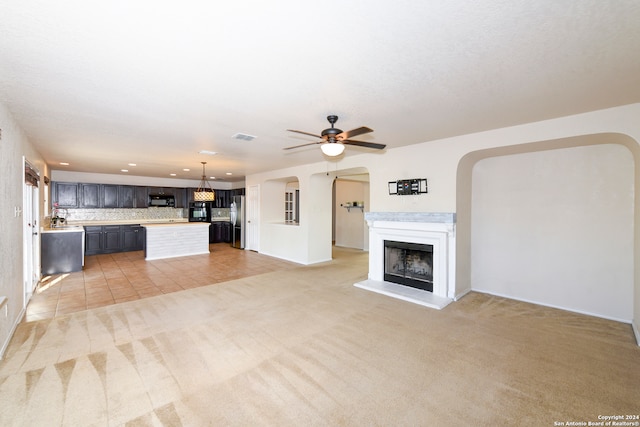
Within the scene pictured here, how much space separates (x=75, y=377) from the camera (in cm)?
225

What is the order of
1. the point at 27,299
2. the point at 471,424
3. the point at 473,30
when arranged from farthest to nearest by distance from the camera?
1. the point at 27,299
2. the point at 471,424
3. the point at 473,30

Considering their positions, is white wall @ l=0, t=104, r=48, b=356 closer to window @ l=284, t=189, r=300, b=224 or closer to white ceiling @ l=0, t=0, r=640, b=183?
white ceiling @ l=0, t=0, r=640, b=183

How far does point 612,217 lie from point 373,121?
3350mm

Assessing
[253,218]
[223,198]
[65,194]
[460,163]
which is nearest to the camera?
[460,163]

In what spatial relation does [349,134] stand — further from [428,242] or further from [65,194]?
[65,194]

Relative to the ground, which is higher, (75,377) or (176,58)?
(176,58)

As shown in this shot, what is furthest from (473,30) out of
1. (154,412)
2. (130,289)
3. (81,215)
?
(81,215)

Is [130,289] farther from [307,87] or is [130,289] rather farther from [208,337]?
[307,87]

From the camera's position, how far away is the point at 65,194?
7.86 m

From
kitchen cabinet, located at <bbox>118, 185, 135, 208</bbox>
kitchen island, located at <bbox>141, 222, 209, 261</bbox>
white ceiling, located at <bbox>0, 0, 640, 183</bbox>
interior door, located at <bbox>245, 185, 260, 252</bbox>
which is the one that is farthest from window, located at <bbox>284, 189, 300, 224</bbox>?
white ceiling, located at <bbox>0, 0, 640, 183</bbox>

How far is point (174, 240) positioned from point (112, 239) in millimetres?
2172

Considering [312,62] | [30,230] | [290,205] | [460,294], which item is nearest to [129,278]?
[30,230]

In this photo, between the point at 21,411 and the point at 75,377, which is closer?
the point at 21,411

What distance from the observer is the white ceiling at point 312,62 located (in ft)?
5.10
